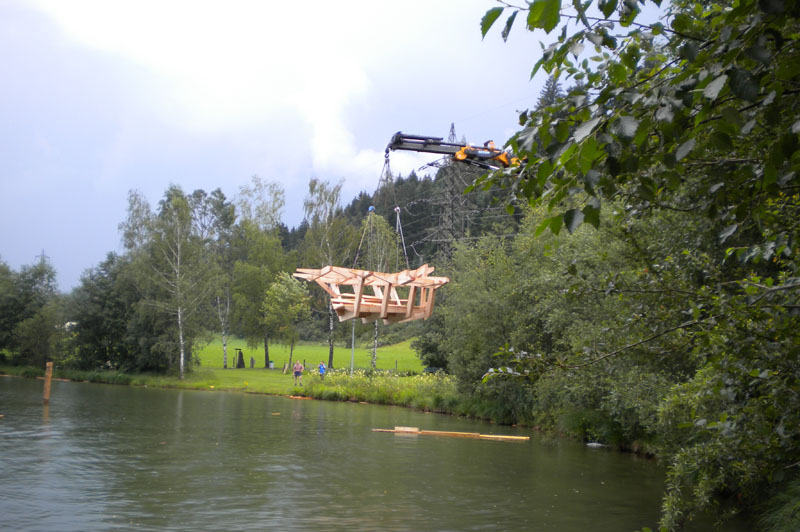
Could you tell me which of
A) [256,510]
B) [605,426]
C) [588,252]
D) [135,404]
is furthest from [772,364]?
[135,404]

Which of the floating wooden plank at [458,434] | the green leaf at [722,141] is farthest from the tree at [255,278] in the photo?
the green leaf at [722,141]

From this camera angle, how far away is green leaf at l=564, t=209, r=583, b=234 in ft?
6.62

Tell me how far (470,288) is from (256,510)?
600 inches

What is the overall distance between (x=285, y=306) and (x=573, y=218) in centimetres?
4454

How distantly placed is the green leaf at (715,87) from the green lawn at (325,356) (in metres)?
45.3

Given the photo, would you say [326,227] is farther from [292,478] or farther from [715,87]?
[715,87]

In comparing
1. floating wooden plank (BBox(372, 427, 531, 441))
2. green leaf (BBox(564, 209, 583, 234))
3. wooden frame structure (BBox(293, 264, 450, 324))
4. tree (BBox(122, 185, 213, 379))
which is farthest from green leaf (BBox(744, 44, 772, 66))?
tree (BBox(122, 185, 213, 379))

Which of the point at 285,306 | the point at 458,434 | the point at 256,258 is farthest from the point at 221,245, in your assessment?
the point at 458,434

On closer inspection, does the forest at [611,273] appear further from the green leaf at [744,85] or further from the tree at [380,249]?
the tree at [380,249]

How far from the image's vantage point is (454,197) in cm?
4575

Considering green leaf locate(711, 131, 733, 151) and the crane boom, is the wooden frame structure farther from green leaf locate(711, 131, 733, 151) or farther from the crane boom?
green leaf locate(711, 131, 733, 151)

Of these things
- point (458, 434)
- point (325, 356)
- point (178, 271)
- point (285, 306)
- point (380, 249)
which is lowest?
point (458, 434)

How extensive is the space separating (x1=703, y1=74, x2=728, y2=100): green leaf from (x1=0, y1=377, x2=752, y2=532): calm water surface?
8.64 meters

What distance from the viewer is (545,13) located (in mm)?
1897
